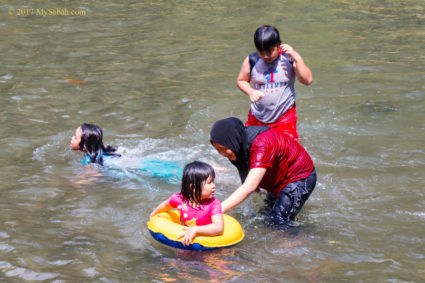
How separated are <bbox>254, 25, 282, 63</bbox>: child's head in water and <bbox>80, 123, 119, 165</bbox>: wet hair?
2139mm

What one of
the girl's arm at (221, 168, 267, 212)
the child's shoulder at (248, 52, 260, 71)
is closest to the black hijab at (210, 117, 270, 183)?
the girl's arm at (221, 168, 267, 212)

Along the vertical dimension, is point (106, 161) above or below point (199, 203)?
below

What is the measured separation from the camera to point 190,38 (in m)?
13.3

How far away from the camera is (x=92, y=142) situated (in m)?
7.06

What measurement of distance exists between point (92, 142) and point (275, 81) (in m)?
2.23

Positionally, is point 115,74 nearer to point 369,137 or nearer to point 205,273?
point 369,137

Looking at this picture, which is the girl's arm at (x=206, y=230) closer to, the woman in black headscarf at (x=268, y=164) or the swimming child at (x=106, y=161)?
the woman in black headscarf at (x=268, y=164)

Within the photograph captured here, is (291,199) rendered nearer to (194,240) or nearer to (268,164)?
(268,164)

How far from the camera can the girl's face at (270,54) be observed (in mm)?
6199

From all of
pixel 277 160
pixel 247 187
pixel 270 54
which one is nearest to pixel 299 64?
pixel 270 54

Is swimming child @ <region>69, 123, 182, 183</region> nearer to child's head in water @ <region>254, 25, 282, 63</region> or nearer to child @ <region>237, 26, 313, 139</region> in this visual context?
child @ <region>237, 26, 313, 139</region>

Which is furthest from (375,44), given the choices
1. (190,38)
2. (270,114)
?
(270,114)

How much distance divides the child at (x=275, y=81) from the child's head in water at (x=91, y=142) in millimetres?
1784

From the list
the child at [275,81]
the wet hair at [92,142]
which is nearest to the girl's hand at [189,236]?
the child at [275,81]
